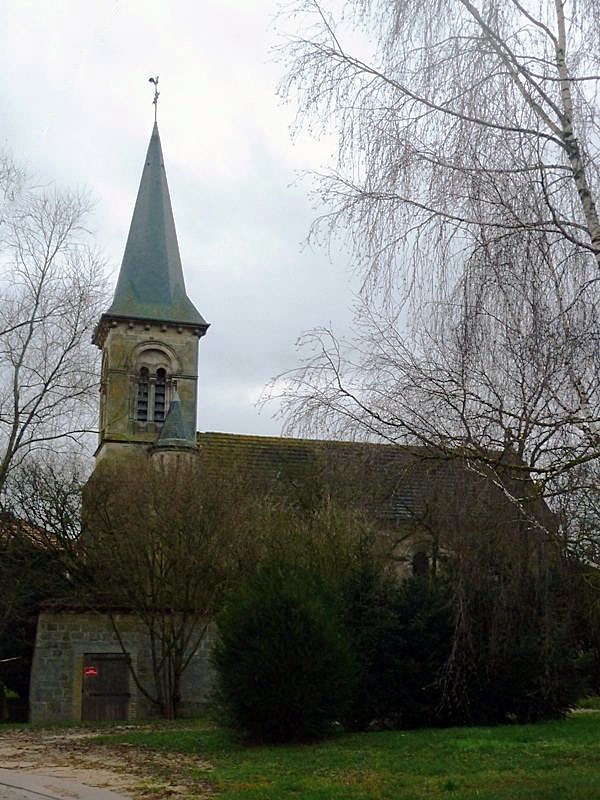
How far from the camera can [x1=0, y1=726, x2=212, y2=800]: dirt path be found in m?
10.7

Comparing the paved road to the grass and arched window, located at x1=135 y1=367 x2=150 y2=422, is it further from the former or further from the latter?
arched window, located at x1=135 y1=367 x2=150 y2=422

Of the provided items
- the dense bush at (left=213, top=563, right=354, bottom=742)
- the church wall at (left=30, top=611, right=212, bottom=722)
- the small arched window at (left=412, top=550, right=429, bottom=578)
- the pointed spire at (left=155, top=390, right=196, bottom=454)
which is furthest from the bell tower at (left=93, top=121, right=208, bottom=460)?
the dense bush at (left=213, top=563, right=354, bottom=742)

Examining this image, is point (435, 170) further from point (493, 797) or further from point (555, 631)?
point (555, 631)

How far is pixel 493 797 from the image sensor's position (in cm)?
920

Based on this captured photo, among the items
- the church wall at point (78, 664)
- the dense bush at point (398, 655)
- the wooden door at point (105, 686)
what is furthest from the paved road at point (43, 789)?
the wooden door at point (105, 686)

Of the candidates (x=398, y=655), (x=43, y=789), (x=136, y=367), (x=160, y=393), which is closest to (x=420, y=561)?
(x=398, y=655)

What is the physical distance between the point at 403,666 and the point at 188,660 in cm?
790

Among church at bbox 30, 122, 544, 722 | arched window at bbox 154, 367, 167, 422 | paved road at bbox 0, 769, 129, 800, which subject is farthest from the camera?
arched window at bbox 154, 367, 167, 422

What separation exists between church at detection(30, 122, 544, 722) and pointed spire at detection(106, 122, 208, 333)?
4 cm

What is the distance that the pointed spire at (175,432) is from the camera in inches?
1362

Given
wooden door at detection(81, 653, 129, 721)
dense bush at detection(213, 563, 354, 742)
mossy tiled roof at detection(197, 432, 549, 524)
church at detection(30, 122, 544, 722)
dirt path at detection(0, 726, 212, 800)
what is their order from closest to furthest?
1. mossy tiled roof at detection(197, 432, 549, 524)
2. dirt path at detection(0, 726, 212, 800)
3. dense bush at detection(213, 563, 354, 742)
4. church at detection(30, 122, 544, 722)
5. wooden door at detection(81, 653, 129, 721)

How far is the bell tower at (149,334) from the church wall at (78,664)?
512 inches

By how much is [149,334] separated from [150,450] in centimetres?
537

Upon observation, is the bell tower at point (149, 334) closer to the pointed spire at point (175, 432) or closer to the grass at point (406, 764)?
the pointed spire at point (175, 432)
